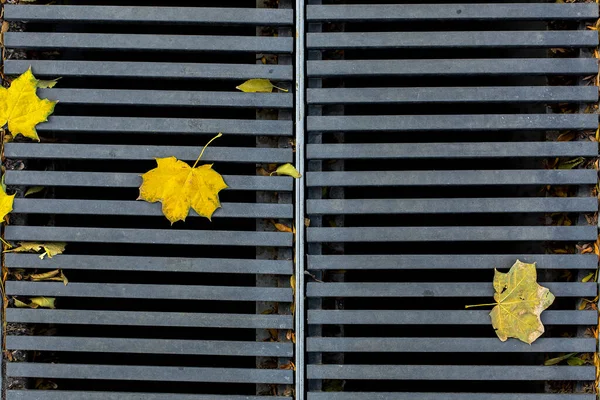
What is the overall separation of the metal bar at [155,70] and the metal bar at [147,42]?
0.05m

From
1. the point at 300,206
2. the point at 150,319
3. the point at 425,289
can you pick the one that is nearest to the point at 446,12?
the point at 300,206

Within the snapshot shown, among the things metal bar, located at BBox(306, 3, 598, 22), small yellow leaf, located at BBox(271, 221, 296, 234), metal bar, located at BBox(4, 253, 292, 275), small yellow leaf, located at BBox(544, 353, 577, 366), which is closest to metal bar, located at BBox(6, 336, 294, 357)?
metal bar, located at BBox(4, 253, 292, 275)

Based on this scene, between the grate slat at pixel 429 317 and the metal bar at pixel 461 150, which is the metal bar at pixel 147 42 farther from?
the grate slat at pixel 429 317

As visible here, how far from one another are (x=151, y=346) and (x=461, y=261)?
1.01 meters

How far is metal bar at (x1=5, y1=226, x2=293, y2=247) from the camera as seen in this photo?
1.67m

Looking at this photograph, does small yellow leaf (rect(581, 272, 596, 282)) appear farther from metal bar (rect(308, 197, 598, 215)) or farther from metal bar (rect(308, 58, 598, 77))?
metal bar (rect(308, 58, 598, 77))

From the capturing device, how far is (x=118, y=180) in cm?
168

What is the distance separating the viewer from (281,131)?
1678 millimetres

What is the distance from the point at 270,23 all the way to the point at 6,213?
3.32 ft

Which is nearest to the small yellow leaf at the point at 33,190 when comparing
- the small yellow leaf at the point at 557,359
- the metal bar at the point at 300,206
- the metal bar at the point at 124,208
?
the metal bar at the point at 124,208

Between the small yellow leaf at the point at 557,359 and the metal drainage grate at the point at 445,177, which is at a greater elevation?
the metal drainage grate at the point at 445,177

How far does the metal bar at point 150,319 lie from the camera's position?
167 centimetres

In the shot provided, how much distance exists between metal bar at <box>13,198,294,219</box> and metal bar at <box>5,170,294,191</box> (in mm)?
54

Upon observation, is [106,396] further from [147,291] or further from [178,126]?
[178,126]
